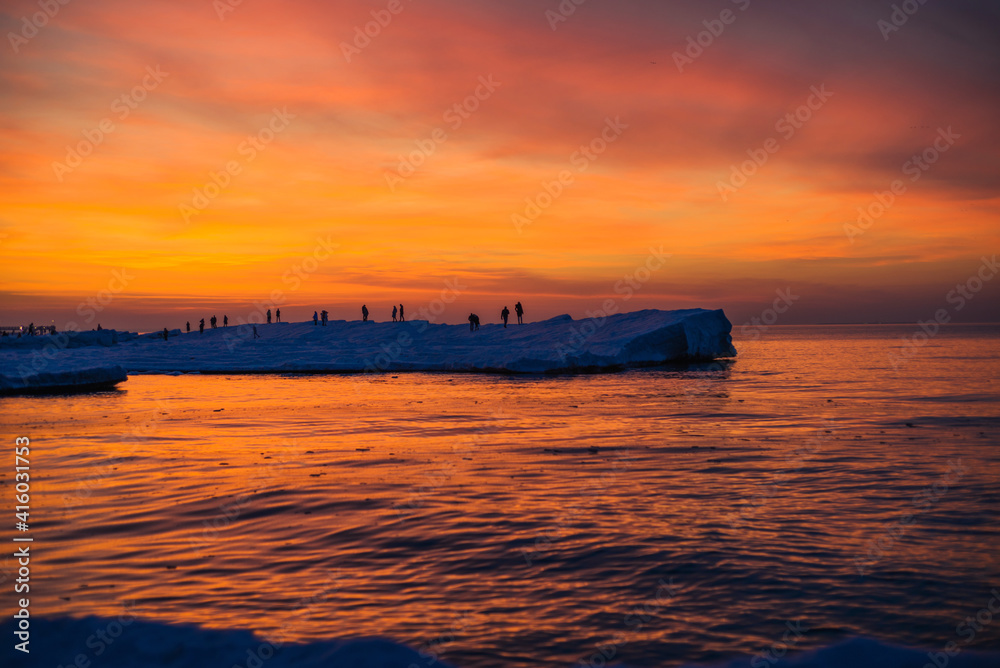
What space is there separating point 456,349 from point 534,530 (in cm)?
4152

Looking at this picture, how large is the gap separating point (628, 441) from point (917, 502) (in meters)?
6.58

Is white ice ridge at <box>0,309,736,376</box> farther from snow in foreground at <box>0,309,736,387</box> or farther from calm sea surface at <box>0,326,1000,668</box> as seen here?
calm sea surface at <box>0,326,1000,668</box>

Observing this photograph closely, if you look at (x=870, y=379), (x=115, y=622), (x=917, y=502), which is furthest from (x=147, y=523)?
(x=870, y=379)

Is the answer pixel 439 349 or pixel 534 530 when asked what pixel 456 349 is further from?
pixel 534 530

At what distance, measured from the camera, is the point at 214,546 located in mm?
8484

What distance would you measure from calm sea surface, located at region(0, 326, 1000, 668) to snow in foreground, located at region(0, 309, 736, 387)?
78.7 feet

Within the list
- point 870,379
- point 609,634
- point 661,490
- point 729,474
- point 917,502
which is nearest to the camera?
point 609,634

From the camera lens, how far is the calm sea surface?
641 centimetres

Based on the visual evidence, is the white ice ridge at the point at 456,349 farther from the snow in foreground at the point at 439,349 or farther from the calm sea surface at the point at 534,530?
the calm sea surface at the point at 534,530

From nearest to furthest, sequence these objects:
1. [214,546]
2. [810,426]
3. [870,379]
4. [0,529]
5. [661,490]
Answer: [214,546] → [0,529] → [661,490] → [810,426] → [870,379]

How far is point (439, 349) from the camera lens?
50469 millimetres

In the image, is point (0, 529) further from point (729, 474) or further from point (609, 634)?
point (729, 474)

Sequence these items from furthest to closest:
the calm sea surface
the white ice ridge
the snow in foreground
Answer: the white ice ridge, the snow in foreground, the calm sea surface

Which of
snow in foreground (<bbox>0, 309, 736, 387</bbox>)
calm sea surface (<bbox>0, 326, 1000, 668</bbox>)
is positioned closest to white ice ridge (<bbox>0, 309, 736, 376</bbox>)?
snow in foreground (<bbox>0, 309, 736, 387</bbox>)
